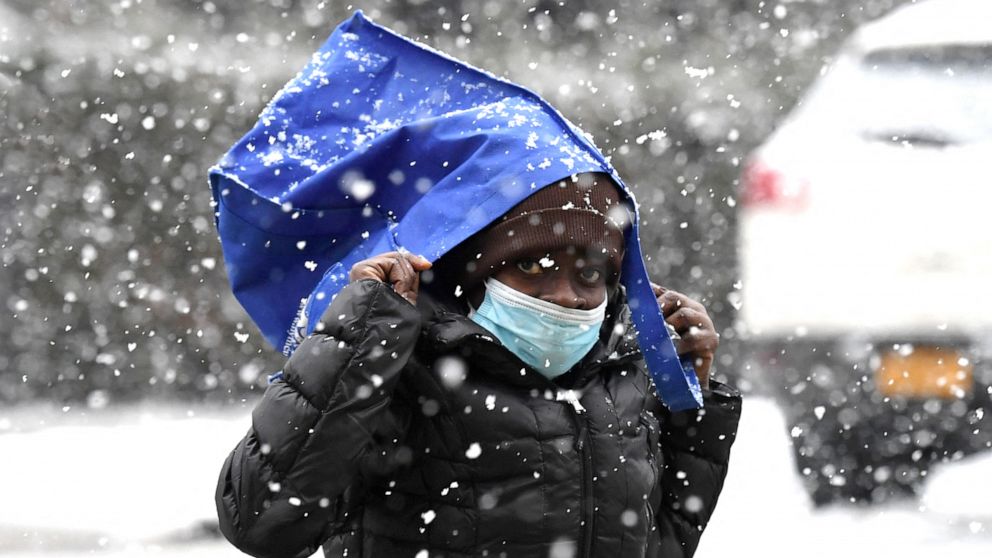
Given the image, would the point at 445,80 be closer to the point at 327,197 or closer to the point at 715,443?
the point at 327,197

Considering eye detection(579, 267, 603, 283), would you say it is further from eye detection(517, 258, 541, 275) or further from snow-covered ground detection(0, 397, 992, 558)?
snow-covered ground detection(0, 397, 992, 558)

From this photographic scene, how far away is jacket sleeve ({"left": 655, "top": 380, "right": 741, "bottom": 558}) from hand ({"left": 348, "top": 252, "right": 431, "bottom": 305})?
636 mm

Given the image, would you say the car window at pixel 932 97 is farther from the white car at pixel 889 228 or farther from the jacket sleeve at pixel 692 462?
the jacket sleeve at pixel 692 462

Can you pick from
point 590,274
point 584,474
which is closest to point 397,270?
point 590,274

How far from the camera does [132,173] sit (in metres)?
7.36

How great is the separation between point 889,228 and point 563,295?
12.9 ft

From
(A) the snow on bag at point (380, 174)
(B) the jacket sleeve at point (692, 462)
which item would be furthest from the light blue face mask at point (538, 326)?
(B) the jacket sleeve at point (692, 462)

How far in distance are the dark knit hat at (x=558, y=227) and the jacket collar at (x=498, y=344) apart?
0.10m

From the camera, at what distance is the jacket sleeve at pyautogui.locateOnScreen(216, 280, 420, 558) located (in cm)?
204

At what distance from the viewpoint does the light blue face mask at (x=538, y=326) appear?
2.20m

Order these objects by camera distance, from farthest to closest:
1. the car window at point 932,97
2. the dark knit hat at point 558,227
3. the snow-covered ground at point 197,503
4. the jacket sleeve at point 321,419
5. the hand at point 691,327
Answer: the car window at point 932,97 → the snow-covered ground at point 197,503 → the hand at point 691,327 → the dark knit hat at point 558,227 → the jacket sleeve at point 321,419

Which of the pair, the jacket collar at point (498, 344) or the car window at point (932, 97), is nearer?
the jacket collar at point (498, 344)

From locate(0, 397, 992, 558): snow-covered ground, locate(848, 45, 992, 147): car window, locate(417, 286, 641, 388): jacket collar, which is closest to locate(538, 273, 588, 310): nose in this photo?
locate(417, 286, 641, 388): jacket collar

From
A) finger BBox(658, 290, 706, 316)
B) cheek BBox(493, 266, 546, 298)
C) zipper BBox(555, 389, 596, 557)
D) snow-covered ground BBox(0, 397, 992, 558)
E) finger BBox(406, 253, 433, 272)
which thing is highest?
finger BBox(406, 253, 433, 272)
